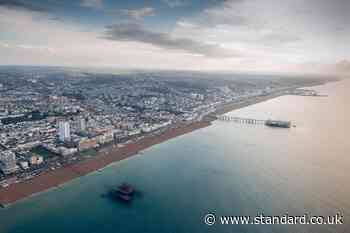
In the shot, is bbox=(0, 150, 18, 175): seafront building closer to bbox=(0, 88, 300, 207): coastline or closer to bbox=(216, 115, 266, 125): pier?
bbox=(0, 88, 300, 207): coastline

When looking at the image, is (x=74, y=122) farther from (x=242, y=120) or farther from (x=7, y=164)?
(x=242, y=120)

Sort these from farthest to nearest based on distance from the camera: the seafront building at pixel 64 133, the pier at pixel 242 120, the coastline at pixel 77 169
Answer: the pier at pixel 242 120 < the seafront building at pixel 64 133 < the coastline at pixel 77 169

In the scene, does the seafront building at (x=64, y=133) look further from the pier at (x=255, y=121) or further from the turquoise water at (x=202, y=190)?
the pier at (x=255, y=121)

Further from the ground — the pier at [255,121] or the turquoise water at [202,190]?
the pier at [255,121]

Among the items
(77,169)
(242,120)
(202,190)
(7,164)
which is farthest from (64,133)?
(242,120)

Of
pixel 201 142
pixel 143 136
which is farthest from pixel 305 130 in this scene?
pixel 143 136

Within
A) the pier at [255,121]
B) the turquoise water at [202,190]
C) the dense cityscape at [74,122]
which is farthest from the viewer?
the pier at [255,121]

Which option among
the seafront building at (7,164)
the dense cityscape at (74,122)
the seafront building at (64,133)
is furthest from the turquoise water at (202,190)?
the seafront building at (64,133)

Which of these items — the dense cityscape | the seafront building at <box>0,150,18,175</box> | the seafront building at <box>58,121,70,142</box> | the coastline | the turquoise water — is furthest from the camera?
the seafront building at <box>58,121,70,142</box>

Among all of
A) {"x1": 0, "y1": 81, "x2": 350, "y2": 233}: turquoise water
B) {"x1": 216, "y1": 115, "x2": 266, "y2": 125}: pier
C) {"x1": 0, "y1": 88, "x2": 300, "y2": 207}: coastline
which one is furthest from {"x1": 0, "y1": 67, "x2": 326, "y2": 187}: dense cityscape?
{"x1": 0, "y1": 81, "x2": 350, "y2": 233}: turquoise water
